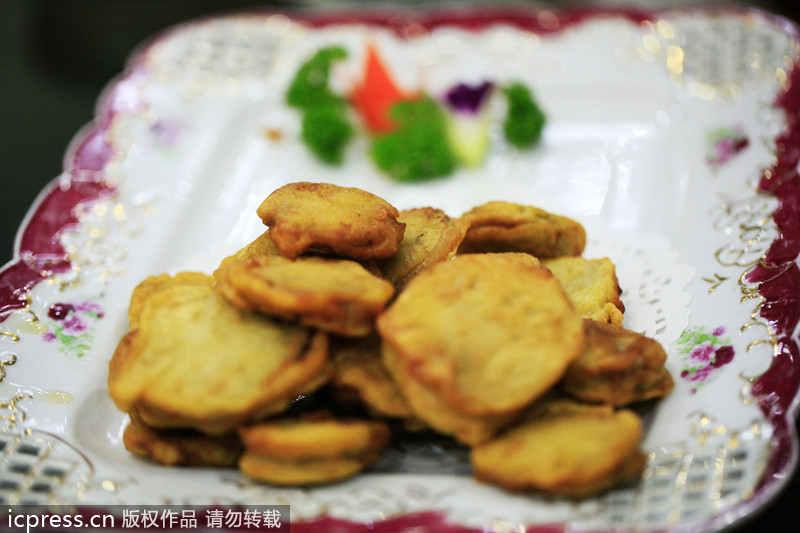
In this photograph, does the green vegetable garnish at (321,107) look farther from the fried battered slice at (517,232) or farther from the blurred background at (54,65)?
the blurred background at (54,65)

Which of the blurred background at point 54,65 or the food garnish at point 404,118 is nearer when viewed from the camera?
the food garnish at point 404,118

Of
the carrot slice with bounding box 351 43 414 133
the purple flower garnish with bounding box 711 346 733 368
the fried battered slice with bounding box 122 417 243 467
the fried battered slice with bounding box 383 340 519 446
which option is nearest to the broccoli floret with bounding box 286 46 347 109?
the carrot slice with bounding box 351 43 414 133

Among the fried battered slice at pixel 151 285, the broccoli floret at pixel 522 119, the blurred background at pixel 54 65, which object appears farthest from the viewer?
the blurred background at pixel 54 65

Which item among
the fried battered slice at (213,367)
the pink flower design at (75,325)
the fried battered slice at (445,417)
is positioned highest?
the fried battered slice at (213,367)

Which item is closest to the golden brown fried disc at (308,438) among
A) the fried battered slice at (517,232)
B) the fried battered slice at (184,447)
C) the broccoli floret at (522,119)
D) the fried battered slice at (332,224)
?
the fried battered slice at (184,447)

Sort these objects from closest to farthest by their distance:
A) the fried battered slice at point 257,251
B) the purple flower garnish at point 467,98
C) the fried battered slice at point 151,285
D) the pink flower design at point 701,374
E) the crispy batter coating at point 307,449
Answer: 1. the crispy batter coating at point 307,449
2. the pink flower design at point 701,374
3. the fried battered slice at point 257,251
4. the fried battered slice at point 151,285
5. the purple flower garnish at point 467,98

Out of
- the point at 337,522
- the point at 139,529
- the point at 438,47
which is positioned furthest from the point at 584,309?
the point at 438,47

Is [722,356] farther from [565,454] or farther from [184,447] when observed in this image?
[184,447]
